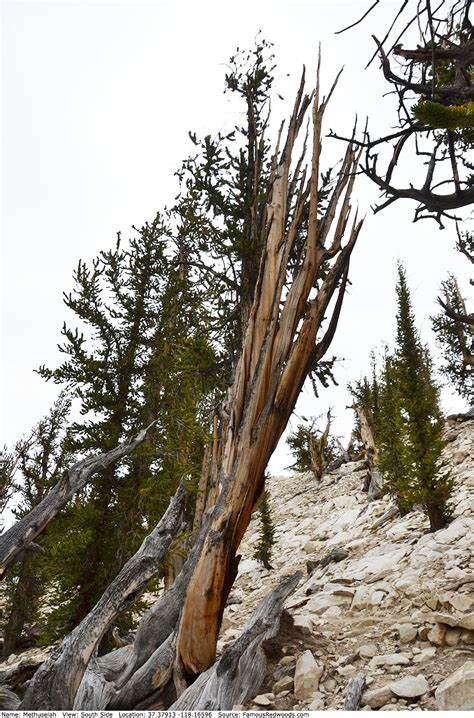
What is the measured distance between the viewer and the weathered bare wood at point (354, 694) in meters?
2.11

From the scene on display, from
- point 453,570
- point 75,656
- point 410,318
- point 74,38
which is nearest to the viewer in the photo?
point 75,656

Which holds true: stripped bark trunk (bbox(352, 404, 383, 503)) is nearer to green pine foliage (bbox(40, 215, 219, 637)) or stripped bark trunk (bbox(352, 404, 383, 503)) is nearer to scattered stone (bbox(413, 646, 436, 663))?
green pine foliage (bbox(40, 215, 219, 637))

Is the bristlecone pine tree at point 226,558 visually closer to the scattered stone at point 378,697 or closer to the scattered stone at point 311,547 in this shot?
the scattered stone at point 378,697

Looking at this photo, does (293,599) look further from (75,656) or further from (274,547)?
(274,547)

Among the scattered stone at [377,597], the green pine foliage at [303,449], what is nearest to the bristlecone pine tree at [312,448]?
the green pine foliage at [303,449]

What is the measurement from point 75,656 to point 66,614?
2.17 meters

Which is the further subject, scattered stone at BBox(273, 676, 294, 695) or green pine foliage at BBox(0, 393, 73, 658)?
green pine foliage at BBox(0, 393, 73, 658)

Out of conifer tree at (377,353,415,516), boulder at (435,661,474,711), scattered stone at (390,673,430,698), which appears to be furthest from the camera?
conifer tree at (377,353,415,516)

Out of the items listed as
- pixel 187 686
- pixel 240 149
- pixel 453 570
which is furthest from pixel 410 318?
pixel 187 686

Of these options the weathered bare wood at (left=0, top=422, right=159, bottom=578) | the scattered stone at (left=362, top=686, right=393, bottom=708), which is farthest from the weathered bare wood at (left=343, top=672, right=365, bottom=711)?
the weathered bare wood at (left=0, top=422, right=159, bottom=578)

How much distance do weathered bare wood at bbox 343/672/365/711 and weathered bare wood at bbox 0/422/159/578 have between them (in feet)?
6.29

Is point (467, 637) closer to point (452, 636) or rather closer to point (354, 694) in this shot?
point (452, 636)

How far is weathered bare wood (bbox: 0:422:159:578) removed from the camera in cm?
264

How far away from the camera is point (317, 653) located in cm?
291
